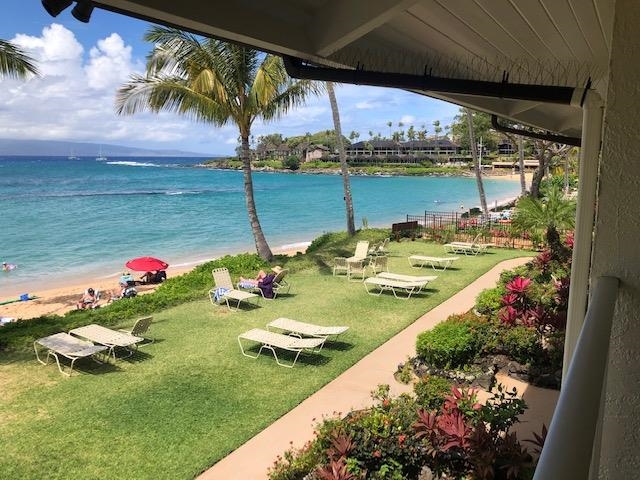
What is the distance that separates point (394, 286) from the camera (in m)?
12.9

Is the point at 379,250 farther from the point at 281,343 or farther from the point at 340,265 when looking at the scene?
the point at 281,343

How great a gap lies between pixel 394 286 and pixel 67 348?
7.66 meters

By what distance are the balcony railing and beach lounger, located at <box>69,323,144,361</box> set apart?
8.66m

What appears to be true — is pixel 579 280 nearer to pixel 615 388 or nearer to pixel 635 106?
pixel 615 388

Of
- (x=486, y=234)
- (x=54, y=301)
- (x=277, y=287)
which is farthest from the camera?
(x=486, y=234)

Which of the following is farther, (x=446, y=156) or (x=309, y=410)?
(x=446, y=156)

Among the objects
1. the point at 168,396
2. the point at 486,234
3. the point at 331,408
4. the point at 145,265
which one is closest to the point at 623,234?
the point at 331,408

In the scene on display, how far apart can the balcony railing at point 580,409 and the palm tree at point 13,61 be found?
13.2m

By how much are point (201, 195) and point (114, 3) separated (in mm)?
75504

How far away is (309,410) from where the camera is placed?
267 inches

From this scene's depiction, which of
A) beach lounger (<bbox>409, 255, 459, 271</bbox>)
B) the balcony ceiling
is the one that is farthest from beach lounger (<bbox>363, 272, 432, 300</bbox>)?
the balcony ceiling

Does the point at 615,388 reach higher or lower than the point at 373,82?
lower

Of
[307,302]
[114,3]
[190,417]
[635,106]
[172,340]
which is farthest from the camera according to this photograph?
[307,302]

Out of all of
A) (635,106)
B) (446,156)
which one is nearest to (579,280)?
(635,106)
